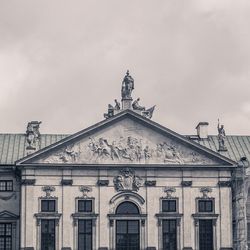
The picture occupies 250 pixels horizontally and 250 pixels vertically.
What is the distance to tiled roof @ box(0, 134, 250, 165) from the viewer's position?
68.0 meters

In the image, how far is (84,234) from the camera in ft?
206

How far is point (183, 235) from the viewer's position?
209ft

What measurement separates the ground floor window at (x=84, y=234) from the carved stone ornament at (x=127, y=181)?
11.6 ft

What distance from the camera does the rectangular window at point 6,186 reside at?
65.1 m

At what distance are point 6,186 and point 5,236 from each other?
12.6ft

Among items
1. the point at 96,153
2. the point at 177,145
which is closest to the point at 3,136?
the point at 96,153

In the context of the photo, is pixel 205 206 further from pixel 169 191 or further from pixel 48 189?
pixel 48 189

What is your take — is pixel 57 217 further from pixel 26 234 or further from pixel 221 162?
pixel 221 162

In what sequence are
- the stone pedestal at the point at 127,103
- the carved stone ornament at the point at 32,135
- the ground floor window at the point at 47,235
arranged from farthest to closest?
the stone pedestal at the point at 127,103 < the carved stone ornament at the point at 32,135 < the ground floor window at the point at 47,235

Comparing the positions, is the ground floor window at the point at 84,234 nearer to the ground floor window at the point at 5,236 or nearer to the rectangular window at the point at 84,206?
the rectangular window at the point at 84,206

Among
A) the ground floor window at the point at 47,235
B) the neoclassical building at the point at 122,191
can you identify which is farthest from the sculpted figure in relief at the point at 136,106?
the ground floor window at the point at 47,235

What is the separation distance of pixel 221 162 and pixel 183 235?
6.36m

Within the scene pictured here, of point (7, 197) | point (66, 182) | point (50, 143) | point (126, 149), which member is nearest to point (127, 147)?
point (126, 149)

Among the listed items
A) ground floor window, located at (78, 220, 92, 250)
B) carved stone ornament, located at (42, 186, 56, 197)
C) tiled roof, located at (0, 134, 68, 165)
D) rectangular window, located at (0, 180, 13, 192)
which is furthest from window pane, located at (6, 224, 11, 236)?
ground floor window, located at (78, 220, 92, 250)
